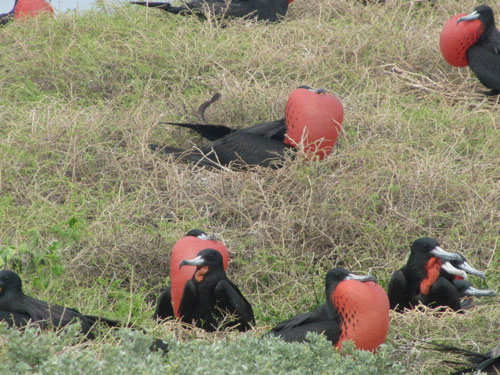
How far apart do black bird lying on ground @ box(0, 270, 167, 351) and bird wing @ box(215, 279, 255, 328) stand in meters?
0.41

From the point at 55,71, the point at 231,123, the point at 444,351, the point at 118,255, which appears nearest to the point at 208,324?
the point at 118,255

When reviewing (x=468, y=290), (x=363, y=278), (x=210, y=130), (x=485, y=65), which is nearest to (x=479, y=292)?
(x=468, y=290)

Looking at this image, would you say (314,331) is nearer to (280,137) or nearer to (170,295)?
(170,295)

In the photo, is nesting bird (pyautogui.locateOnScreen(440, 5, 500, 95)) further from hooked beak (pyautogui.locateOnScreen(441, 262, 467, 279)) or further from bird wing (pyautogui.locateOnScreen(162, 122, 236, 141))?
hooked beak (pyautogui.locateOnScreen(441, 262, 467, 279))

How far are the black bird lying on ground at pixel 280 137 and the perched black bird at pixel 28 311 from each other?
1.53 metres

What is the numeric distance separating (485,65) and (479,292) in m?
2.46

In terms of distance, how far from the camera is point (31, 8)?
7211mm

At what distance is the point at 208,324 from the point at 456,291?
3.45 feet

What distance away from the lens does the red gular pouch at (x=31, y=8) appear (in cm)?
711

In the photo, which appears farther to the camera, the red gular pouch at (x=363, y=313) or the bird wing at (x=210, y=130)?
A: the bird wing at (x=210, y=130)

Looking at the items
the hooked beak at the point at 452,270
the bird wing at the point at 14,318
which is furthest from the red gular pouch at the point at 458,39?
the bird wing at the point at 14,318

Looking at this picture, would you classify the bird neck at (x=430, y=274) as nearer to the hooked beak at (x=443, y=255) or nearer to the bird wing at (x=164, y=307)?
→ the hooked beak at (x=443, y=255)

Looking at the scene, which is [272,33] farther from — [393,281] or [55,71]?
[393,281]

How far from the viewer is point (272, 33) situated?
6480 mm
